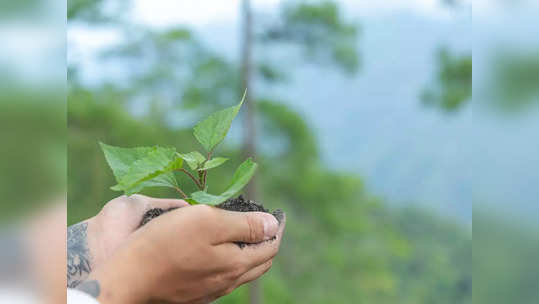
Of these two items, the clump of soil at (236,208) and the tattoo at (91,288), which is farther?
the clump of soil at (236,208)

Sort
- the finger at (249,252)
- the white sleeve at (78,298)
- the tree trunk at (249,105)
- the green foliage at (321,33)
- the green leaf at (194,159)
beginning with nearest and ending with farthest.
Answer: the white sleeve at (78,298) < the finger at (249,252) < the green leaf at (194,159) < the tree trunk at (249,105) < the green foliage at (321,33)

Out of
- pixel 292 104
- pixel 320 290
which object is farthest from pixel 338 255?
pixel 292 104

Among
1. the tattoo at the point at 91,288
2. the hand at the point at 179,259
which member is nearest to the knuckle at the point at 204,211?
the hand at the point at 179,259

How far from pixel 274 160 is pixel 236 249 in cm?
284

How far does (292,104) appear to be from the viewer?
130 inches

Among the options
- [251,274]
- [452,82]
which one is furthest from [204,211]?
[452,82]

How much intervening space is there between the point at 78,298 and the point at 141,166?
0.17 meters

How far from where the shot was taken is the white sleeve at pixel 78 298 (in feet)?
1.21

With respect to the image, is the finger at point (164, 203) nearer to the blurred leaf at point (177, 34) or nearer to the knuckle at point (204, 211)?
the knuckle at point (204, 211)

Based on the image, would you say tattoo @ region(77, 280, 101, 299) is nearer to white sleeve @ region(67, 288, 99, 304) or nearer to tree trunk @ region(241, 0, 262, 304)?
white sleeve @ region(67, 288, 99, 304)

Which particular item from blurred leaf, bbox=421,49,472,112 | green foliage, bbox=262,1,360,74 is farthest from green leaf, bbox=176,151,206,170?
blurred leaf, bbox=421,49,472,112

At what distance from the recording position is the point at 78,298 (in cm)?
37

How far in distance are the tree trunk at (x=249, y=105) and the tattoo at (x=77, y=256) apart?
1943mm

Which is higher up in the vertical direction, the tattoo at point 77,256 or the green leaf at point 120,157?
the green leaf at point 120,157
